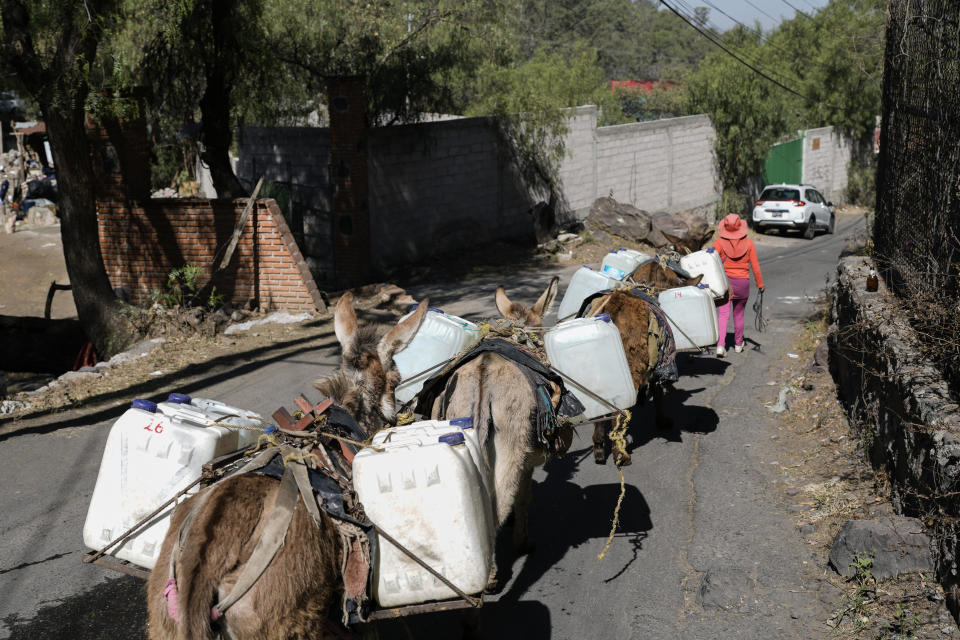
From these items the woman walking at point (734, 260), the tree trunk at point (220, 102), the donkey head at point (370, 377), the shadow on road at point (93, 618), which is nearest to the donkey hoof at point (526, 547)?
the donkey head at point (370, 377)

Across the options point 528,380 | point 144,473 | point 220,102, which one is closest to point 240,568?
point 144,473

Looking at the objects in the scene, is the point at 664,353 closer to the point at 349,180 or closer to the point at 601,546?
the point at 601,546

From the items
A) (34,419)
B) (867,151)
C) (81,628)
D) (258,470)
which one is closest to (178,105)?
(34,419)

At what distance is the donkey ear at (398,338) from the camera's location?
4.75 meters

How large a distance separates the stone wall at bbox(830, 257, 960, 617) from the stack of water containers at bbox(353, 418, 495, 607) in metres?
2.71

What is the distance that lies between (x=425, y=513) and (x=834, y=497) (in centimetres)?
432

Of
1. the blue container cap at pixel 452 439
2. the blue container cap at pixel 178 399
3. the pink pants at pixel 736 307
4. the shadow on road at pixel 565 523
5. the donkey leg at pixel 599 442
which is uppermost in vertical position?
the blue container cap at pixel 178 399

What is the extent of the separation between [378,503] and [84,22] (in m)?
9.51

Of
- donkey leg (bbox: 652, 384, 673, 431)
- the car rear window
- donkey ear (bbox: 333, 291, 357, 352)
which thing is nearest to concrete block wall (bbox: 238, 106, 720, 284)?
the car rear window

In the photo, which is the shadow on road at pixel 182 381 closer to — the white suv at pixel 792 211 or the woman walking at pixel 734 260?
the woman walking at pixel 734 260

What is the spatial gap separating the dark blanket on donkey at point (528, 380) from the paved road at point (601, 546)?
3.72 feet

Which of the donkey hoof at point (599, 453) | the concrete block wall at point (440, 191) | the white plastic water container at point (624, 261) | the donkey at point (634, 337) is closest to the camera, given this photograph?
the donkey hoof at point (599, 453)

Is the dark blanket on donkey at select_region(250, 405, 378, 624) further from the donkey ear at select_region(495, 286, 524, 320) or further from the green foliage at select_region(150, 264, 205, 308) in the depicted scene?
the green foliage at select_region(150, 264, 205, 308)

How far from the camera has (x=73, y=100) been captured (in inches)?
437
